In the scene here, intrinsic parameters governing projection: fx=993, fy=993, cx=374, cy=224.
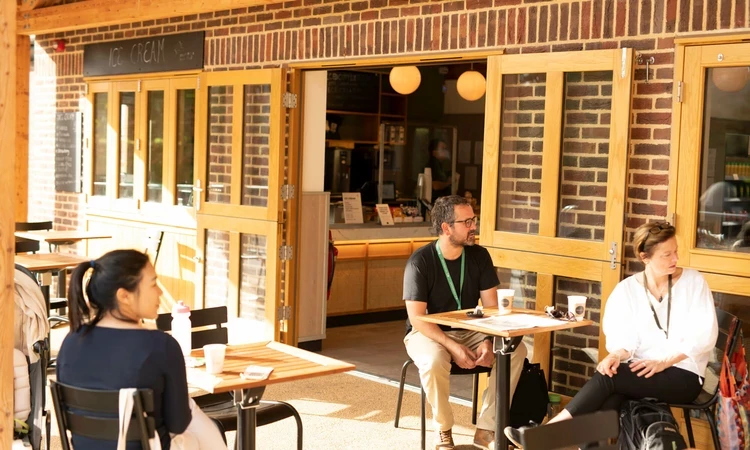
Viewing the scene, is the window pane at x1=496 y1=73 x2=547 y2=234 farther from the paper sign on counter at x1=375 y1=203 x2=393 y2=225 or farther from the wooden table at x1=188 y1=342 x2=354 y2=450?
the paper sign on counter at x1=375 y1=203 x2=393 y2=225

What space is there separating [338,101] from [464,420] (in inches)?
256

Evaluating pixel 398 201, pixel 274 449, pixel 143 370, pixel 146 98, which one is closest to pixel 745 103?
pixel 274 449

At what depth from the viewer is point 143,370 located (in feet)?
10.3

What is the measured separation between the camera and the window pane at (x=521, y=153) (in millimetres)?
5809

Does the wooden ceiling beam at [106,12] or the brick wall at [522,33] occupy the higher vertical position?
the wooden ceiling beam at [106,12]

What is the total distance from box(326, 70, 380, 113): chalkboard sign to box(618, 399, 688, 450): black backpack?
7678mm

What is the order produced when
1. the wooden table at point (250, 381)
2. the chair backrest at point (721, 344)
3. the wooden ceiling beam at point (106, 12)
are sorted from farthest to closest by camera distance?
the wooden ceiling beam at point (106, 12) → the chair backrest at point (721, 344) → the wooden table at point (250, 381)

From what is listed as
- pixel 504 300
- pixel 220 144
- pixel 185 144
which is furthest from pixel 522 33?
pixel 185 144

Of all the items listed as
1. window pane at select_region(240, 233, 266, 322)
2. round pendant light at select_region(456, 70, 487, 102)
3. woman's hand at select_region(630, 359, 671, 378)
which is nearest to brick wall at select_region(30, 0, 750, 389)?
woman's hand at select_region(630, 359, 671, 378)

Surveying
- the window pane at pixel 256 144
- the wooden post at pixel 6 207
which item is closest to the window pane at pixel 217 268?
the window pane at pixel 256 144

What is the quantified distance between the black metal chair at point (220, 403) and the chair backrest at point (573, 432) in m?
1.55

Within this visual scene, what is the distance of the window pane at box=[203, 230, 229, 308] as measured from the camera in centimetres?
810

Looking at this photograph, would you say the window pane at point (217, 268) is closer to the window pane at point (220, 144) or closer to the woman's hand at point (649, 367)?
the window pane at point (220, 144)

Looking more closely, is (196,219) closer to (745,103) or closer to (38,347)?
(38,347)
